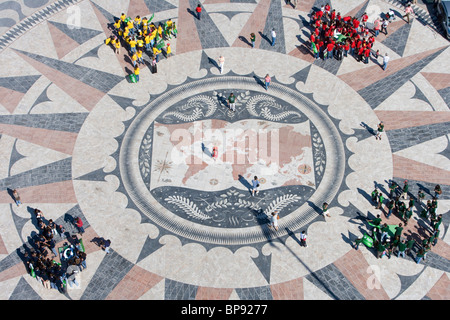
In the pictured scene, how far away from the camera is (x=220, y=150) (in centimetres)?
4956

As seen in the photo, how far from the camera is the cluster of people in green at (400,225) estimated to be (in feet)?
139

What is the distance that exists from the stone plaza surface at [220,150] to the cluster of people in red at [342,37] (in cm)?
101

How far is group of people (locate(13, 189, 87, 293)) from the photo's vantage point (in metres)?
41.1

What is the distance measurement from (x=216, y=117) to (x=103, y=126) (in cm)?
998

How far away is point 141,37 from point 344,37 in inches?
774

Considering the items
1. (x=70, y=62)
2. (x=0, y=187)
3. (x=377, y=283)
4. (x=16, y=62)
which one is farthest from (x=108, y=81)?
(x=377, y=283)

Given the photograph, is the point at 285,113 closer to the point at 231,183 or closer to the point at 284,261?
the point at 231,183

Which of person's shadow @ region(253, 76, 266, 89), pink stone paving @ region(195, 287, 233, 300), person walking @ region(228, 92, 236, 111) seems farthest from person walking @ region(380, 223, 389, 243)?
person's shadow @ region(253, 76, 266, 89)

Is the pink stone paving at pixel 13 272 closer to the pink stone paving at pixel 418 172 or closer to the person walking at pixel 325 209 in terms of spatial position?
the person walking at pixel 325 209

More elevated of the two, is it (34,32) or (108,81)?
(34,32)

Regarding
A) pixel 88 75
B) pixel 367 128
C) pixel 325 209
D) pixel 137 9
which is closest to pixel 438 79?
pixel 367 128

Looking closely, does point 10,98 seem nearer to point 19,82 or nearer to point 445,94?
point 19,82

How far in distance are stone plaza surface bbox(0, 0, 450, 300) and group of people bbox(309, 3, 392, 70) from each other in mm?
973
